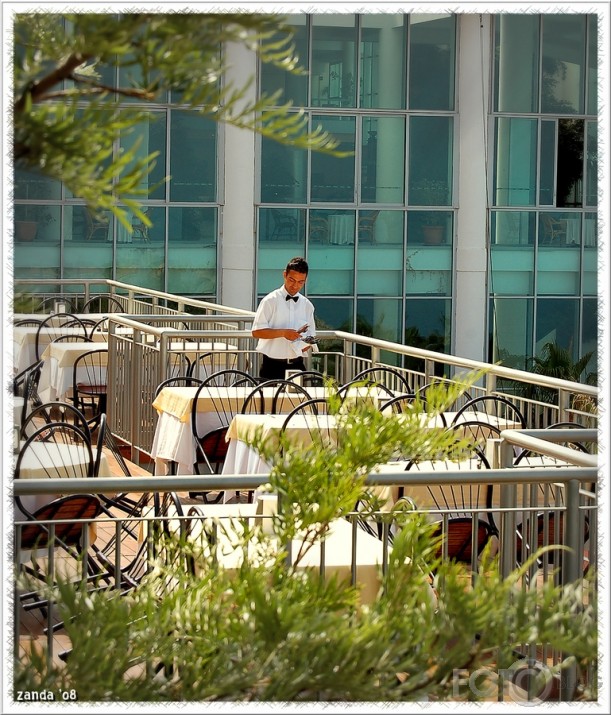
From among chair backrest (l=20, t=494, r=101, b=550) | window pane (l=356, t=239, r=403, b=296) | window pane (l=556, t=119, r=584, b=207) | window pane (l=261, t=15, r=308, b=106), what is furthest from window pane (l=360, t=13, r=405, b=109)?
chair backrest (l=20, t=494, r=101, b=550)

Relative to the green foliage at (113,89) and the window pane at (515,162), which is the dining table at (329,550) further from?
the window pane at (515,162)

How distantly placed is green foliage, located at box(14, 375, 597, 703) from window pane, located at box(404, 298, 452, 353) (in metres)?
18.3

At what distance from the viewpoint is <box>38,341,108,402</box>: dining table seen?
424 inches

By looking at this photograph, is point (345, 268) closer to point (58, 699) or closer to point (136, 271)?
point (136, 271)

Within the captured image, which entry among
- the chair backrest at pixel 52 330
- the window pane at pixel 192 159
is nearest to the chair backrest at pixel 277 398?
the chair backrest at pixel 52 330

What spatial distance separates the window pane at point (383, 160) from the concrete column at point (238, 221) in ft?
6.59

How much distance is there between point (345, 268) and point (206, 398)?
1284cm

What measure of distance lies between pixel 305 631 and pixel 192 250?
18.0 metres

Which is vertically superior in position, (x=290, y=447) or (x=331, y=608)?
(x=290, y=447)

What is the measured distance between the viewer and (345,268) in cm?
2081

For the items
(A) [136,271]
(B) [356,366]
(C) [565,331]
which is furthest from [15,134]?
(C) [565,331]

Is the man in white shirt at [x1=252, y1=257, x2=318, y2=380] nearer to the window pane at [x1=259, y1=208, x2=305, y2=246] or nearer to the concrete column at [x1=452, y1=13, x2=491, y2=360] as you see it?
the window pane at [x1=259, y1=208, x2=305, y2=246]

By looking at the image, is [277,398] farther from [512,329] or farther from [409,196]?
[512,329]

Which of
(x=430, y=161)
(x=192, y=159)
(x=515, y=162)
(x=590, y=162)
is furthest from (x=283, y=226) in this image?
(x=590, y=162)
